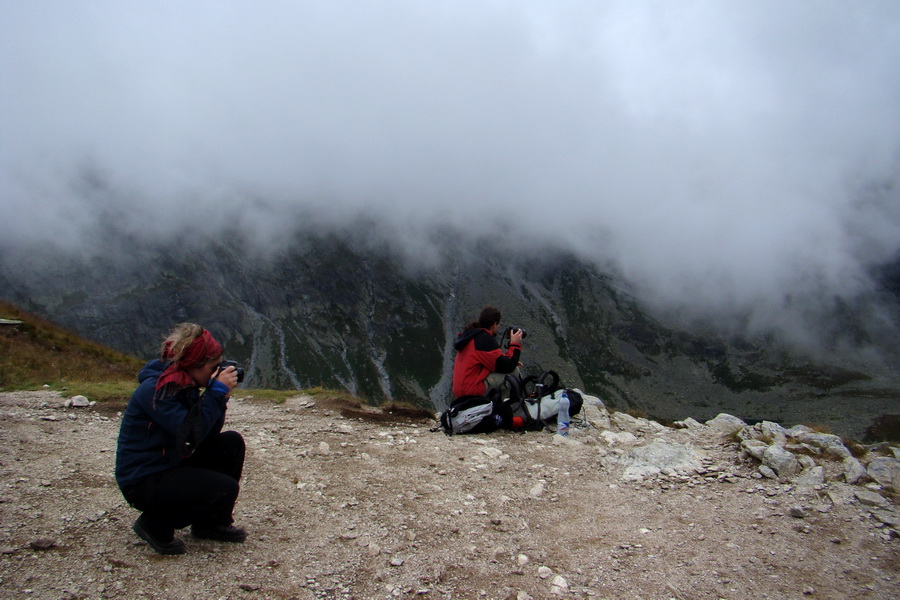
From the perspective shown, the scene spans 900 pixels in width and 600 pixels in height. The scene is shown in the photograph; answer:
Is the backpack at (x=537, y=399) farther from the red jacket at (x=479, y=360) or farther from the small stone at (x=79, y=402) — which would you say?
the small stone at (x=79, y=402)

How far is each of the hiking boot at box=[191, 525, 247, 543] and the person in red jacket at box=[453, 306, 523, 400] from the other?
6.33m

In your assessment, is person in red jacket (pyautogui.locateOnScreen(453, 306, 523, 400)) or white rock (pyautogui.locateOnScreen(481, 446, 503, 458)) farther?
person in red jacket (pyautogui.locateOnScreen(453, 306, 523, 400))

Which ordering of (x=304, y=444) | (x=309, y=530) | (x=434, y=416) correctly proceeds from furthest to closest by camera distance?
1. (x=434, y=416)
2. (x=304, y=444)
3. (x=309, y=530)

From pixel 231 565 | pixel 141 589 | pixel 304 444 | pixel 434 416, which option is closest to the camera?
pixel 141 589

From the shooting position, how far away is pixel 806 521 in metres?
8.04

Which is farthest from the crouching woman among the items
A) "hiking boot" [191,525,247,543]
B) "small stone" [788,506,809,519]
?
"small stone" [788,506,809,519]

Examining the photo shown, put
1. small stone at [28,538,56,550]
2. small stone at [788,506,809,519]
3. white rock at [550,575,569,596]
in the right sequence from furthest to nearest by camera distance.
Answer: small stone at [788,506,809,519], white rock at [550,575,569,596], small stone at [28,538,56,550]

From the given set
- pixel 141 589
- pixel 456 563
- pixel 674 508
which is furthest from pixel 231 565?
pixel 674 508

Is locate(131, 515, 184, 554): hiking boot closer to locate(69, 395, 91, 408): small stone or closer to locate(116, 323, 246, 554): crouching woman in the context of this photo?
locate(116, 323, 246, 554): crouching woman

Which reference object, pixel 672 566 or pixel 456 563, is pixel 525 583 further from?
pixel 672 566

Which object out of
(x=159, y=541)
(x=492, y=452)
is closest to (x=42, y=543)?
(x=159, y=541)

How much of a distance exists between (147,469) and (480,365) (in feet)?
25.5

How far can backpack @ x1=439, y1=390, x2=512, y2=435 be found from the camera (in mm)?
12102

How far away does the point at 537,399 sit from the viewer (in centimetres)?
1276
